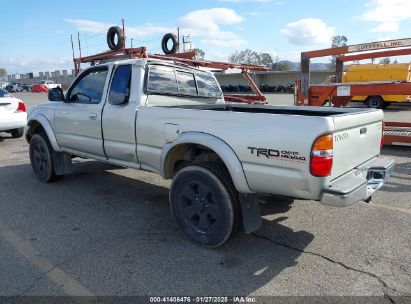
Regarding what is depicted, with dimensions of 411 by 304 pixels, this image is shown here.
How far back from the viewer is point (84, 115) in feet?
16.5

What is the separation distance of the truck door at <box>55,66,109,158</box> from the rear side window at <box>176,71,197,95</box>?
102 centimetres

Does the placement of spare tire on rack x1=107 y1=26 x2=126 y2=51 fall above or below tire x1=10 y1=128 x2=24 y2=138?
above

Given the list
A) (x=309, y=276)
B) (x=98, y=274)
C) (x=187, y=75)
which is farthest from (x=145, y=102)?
(x=309, y=276)

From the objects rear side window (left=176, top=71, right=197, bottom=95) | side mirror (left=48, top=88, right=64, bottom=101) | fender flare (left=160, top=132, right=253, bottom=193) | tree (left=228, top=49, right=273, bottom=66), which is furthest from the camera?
tree (left=228, top=49, right=273, bottom=66)

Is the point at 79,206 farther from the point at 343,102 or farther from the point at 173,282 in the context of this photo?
the point at 343,102

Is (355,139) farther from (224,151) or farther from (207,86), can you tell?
(207,86)

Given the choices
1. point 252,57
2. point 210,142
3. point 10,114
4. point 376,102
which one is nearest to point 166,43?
point 10,114

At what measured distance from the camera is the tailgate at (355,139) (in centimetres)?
303

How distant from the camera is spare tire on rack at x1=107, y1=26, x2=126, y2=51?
10.1m

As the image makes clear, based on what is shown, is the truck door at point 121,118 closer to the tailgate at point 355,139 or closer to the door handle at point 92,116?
the door handle at point 92,116

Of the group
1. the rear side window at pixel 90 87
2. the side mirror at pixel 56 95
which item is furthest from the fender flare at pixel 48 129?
the rear side window at pixel 90 87

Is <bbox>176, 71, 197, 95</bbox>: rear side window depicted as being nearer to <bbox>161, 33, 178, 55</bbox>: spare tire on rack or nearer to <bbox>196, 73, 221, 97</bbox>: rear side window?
<bbox>196, 73, 221, 97</bbox>: rear side window

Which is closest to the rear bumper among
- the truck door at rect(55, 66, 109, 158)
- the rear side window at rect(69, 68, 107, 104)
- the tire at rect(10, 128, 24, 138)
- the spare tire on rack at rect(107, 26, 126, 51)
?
the truck door at rect(55, 66, 109, 158)

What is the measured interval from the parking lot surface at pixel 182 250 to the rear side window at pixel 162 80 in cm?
157
